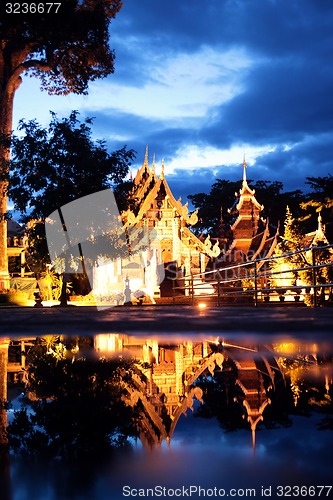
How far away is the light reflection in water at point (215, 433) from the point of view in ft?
2.38

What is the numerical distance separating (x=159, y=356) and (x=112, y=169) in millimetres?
12816

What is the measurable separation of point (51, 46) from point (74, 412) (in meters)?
19.1

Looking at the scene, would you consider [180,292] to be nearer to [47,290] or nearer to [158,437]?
[47,290]

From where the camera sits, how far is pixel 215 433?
0.96 meters

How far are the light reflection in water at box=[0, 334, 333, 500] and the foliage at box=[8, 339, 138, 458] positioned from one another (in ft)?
0.14

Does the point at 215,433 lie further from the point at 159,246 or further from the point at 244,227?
the point at 244,227

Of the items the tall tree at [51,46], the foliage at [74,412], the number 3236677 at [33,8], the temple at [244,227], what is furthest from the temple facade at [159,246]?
the foliage at [74,412]

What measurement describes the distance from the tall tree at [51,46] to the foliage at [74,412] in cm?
1448

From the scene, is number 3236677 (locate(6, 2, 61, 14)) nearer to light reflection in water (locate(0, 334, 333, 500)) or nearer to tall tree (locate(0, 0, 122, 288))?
tall tree (locate(0, 0, 122, 288))

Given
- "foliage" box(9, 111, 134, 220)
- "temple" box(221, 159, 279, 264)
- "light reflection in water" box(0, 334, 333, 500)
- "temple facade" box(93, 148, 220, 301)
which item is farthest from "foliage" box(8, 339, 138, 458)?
"temple" box(221, 159, 279, 264)

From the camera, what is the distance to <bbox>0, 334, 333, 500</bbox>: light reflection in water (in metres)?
0.73

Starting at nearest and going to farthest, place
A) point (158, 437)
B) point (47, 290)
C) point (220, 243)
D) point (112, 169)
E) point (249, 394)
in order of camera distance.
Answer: point (158, 437) < point (249, 394) < point (112, 169) < point (47, 290) < point (220, 243)

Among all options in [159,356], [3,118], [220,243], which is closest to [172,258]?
[220,243]

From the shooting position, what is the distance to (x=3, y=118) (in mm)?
17000
